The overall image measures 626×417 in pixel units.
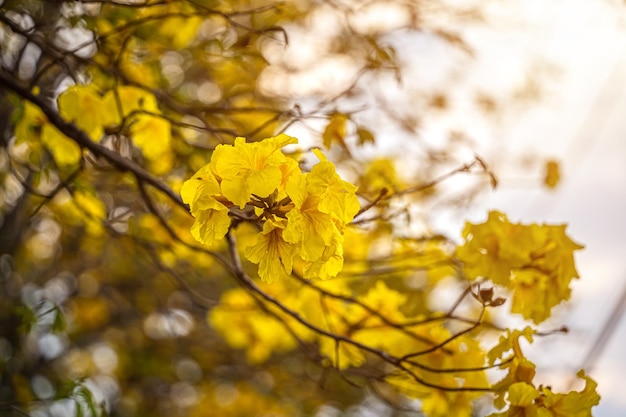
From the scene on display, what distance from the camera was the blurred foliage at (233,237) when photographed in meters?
1.32

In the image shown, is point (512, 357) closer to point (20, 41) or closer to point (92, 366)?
point (20, 41)

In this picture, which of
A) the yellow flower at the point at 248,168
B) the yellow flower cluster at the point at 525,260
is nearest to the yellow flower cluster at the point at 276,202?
the yellow flower at the point at 248,168

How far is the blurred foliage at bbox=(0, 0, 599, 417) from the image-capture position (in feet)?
4.33

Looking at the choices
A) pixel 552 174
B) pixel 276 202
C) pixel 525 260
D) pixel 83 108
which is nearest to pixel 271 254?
pixel 276 202

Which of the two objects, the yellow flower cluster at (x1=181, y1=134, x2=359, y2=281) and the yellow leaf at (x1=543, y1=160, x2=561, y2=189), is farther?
the yellow leaf at (x1=543, y1=160, x2=561, y2=189)

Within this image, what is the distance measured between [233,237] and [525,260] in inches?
23.7

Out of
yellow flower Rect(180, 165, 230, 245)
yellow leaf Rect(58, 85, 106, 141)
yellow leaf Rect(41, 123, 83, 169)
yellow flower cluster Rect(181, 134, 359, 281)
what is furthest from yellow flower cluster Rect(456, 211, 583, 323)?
yellow leaf Rect(41, 123, 83, 169)

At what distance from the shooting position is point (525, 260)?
5.00ft

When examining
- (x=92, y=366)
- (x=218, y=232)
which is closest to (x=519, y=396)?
(x=218, y=232)

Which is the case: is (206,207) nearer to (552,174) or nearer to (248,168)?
(248,168)

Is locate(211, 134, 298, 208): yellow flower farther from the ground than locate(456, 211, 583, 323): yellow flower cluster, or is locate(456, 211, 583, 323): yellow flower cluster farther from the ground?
locate(456, 211, 583, 323): yellow flower cluster

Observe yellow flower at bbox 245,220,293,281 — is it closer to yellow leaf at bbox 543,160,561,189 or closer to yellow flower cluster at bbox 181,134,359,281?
yellow flower cluster at bbox 181,134,359,281

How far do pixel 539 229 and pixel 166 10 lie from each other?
139 cm

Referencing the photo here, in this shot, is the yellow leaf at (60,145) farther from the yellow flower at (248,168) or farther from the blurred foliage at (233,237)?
the yellow flower at (248,168)
